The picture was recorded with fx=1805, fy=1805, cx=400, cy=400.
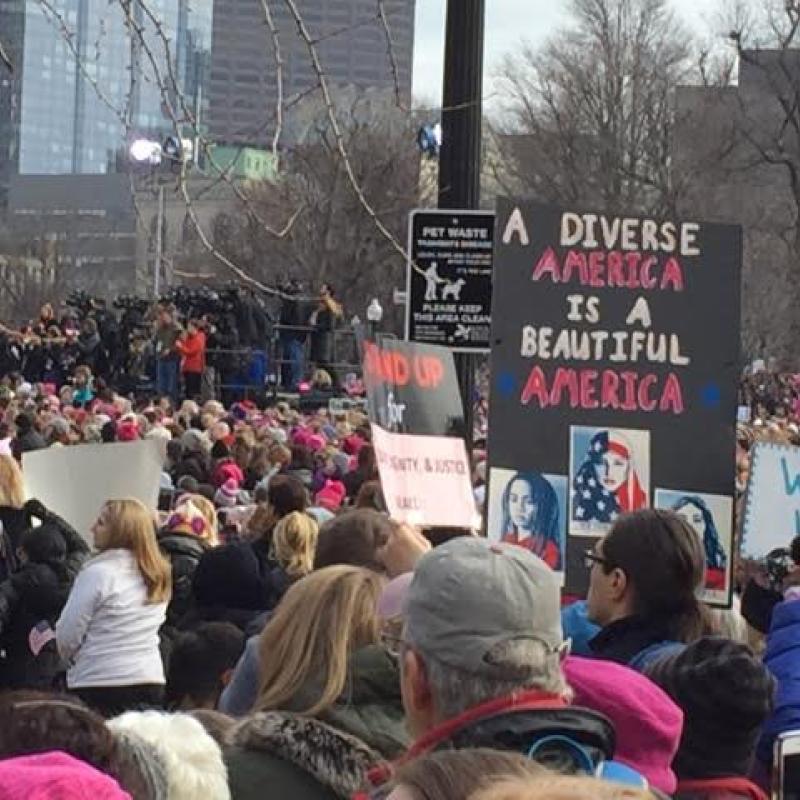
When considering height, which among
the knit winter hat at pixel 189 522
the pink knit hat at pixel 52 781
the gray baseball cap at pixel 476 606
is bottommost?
the knit winter hat at pixel 189 522

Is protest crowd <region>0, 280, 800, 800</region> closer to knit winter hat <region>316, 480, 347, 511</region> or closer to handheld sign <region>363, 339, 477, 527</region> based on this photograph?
handheld sign <region>363, 339, 477, 527</region>

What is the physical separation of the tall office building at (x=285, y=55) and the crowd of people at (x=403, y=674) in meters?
1.26

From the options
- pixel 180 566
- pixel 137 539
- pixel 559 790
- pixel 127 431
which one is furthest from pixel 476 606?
pixel 127 431

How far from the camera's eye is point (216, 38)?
16.8ft

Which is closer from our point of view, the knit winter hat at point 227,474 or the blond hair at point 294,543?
the blond hair at point 294,543

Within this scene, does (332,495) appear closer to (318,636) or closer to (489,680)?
(318,636)

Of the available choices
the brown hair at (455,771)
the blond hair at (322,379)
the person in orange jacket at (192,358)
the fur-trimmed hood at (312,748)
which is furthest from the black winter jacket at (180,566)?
the blond hair at (322,379)

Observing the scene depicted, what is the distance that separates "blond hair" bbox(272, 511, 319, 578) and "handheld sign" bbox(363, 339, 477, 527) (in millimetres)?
1567

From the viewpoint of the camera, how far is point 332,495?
10.8 metres

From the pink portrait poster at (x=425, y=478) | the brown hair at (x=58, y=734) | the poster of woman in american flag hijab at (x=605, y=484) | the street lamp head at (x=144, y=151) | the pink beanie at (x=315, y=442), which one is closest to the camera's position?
the brown hair at (x=58, y=734)

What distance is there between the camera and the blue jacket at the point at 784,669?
4148mm

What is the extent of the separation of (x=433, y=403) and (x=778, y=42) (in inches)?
1457

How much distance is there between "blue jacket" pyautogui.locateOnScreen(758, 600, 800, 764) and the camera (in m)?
4.15

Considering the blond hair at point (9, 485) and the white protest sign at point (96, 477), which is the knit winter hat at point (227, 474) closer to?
the white protest sign at point (96, 477)
